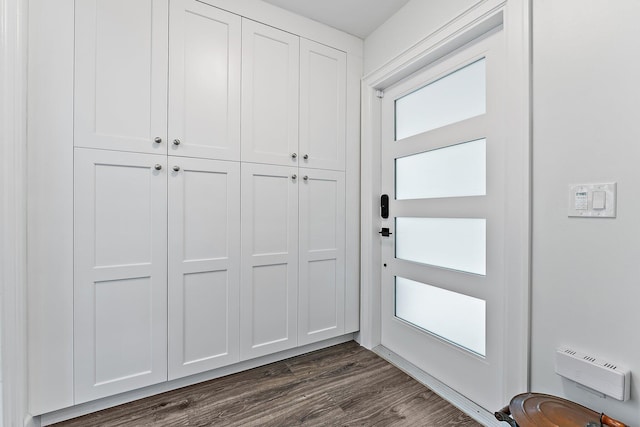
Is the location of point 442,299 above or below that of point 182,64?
below

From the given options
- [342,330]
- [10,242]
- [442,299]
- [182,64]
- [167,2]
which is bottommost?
[342,330]

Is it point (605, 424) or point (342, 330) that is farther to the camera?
point (342, 330)

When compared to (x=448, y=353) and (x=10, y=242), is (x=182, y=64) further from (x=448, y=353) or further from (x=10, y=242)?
(x=448, y=353)

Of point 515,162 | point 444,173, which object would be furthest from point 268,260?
point 515,162

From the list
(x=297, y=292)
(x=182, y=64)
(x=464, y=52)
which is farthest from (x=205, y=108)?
(x=464, y=52)

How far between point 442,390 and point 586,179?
135 cm

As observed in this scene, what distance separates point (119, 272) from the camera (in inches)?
58.4

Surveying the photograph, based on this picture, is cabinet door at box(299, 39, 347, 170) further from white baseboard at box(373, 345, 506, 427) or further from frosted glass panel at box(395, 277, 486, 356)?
white baseboard at box(373, 345, 506, 427)

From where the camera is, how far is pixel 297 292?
2010 millimetres

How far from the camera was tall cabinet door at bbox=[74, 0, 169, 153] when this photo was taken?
1403mm

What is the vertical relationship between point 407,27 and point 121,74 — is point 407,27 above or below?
above

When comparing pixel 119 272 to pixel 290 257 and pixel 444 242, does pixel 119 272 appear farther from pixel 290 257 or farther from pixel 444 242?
pixel 444 242

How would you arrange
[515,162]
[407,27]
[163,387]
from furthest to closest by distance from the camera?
[407,27], [163,387], [515,162]

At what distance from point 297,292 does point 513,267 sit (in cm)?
132
